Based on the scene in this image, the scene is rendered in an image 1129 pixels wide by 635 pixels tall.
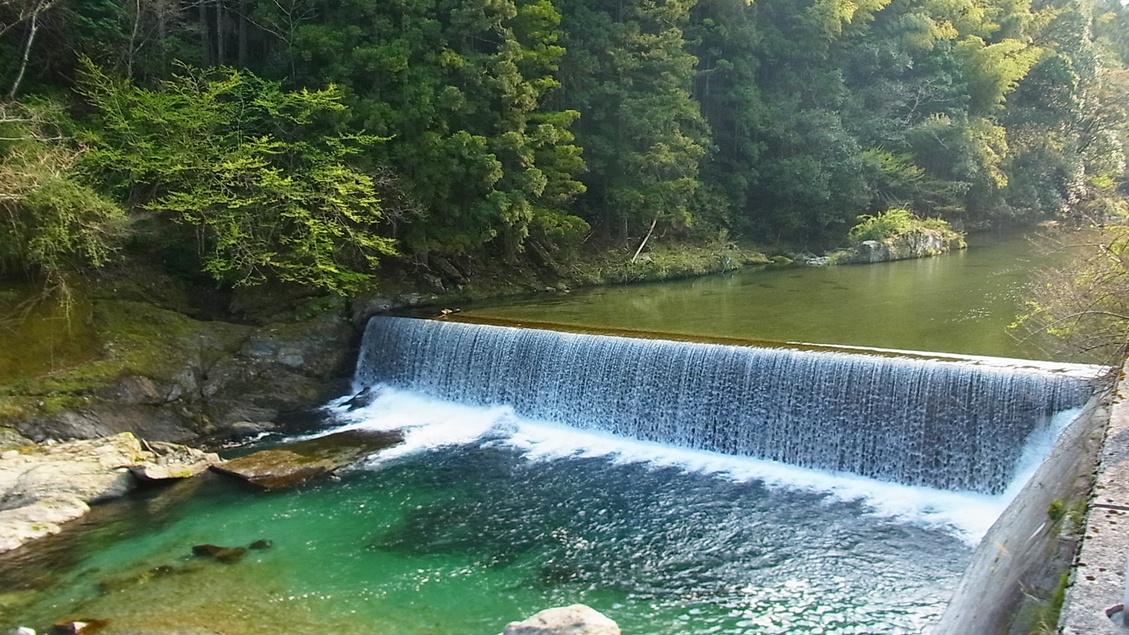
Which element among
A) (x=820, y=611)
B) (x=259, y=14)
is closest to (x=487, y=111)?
(x=259, y=14)

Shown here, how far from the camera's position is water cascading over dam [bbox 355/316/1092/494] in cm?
787

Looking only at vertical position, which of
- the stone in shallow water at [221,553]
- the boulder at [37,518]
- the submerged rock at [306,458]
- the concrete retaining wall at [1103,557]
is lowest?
the stone in shallow water at [221,553]

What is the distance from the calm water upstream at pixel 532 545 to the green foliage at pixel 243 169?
4090 millimetres

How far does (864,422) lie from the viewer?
28.1ft

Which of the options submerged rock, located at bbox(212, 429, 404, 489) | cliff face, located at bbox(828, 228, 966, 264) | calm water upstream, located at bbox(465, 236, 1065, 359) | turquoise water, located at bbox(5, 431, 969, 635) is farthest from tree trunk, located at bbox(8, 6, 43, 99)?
cliff face, located at bbox(828, 228, 966, 264)

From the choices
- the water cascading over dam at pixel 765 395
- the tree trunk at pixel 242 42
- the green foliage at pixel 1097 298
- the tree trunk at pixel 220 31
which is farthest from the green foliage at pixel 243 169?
the green foliage at pixel 1097 298

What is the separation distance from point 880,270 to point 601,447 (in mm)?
11940

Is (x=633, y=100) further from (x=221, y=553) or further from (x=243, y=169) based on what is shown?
(x=221, y=553)

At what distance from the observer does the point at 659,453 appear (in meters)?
9.63

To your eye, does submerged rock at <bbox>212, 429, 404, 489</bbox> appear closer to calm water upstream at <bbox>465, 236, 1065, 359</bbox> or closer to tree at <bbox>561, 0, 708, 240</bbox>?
calm water upstream at <bbox>465, 236, 1065, 359</bbox>

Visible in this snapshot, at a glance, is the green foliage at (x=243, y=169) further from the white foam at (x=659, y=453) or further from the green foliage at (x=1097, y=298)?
the green foliage at (x=1097, y=298)

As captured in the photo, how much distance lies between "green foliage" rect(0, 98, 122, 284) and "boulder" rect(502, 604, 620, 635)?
8422mm

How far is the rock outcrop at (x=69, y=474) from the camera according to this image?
298 inches

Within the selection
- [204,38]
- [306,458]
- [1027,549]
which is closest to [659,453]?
[306,458]
